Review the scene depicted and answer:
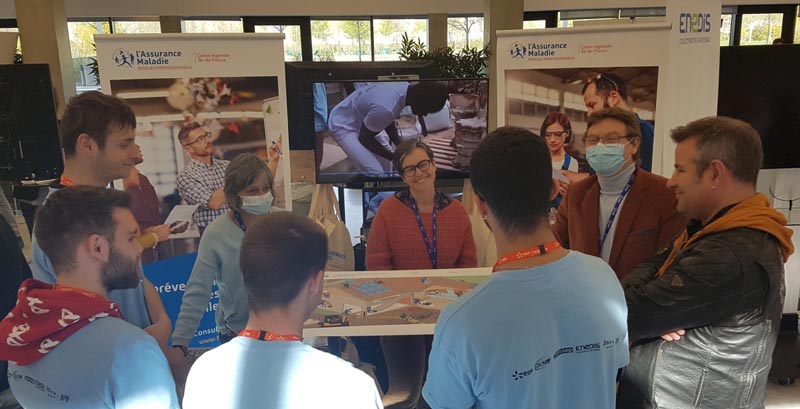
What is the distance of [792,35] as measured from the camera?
941 cm

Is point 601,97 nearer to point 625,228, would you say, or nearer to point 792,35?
point 625,228

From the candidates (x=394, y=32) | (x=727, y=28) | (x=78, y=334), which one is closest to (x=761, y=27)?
(x=727, y=28)

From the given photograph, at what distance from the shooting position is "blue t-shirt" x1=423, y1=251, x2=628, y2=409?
122 centimetres

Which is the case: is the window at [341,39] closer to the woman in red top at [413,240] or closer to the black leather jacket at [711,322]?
the woman in red top at [413,240]

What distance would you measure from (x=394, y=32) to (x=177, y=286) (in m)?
7.91

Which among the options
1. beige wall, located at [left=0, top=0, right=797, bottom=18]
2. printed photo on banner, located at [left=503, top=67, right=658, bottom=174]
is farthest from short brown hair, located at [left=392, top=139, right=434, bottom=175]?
beige wall, located at [left=0, top=0, right=797, bottom=18]

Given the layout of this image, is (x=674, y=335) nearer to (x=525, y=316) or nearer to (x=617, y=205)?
(x=617, y=205)

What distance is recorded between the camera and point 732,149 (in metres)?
1.79

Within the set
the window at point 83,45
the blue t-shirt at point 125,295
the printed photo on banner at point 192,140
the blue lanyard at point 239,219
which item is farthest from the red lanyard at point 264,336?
the window at point 83,45

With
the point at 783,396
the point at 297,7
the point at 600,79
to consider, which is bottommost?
the point at 783,396

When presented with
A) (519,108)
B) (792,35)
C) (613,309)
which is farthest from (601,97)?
(792,35)

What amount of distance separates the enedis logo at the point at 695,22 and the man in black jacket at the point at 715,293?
183 centimetres

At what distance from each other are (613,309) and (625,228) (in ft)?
3.58

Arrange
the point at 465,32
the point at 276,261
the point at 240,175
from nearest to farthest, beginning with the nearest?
1. the point at 276,261
2. the point at 240,175
3. the point at 465,32
